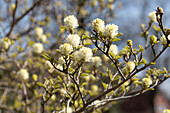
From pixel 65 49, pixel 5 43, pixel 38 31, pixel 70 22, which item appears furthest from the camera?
pixel 38 31

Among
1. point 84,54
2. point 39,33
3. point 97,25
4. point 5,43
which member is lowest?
point 84,54

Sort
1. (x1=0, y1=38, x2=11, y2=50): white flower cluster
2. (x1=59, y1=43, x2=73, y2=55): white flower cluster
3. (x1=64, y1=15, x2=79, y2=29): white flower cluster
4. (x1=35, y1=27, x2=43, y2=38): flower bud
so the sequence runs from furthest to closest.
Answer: (x1=35, y1=27, x2=43, y2=38): flower bud, (x1=0, y1=38, x2=11, y2=50): white flower cluster, (x1=64, y1=15, x2=79, y2=29): white flower cluster, (x1=59, y1=43, x2=73, y2=55): white flower cluster

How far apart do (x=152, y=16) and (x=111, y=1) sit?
2088 mm

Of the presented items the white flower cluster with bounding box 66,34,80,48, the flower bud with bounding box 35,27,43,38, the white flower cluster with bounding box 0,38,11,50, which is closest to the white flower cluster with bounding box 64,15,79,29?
the white flower cluster with bounding box 66,34,80,48

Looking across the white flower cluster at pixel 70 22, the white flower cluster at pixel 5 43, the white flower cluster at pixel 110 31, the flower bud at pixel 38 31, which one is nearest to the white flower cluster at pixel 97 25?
the white flower cluster at pixel 110 31

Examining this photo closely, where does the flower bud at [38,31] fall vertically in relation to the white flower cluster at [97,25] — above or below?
above

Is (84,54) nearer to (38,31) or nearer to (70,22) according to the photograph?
(70,22)

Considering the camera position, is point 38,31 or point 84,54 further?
point 38,31

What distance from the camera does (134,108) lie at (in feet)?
73.4

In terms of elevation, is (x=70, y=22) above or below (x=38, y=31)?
below

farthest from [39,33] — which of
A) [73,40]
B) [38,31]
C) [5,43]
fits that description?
[73,40]

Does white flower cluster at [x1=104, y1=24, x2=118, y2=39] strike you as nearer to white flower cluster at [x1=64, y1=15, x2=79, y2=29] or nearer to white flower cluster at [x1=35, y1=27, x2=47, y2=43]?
white flower cluster at [x1=64, y1=15, x2=79, y2=29]

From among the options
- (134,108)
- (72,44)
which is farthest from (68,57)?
(134,108)

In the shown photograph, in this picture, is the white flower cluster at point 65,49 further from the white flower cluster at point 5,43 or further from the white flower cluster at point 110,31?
the white flower cluster at point 5,43
